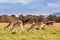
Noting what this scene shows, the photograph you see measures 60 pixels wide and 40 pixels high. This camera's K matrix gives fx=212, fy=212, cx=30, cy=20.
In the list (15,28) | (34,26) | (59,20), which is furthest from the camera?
(59,20)

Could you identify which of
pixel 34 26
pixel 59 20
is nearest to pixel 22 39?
pixel 34 26

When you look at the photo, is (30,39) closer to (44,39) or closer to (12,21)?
(44,39)

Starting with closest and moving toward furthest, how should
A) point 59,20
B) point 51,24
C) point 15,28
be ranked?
1. point 15,28
2. point 51,24
3. point 59,20

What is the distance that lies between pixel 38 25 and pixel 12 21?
123 inches

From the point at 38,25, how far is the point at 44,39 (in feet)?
28.9

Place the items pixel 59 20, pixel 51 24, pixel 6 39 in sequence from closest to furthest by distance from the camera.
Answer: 1. pixel 6 39
2. pixel 51 24
3. pixel 59 20

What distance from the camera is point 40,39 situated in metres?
12.2

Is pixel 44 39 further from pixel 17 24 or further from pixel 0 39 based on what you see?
pixel 17 24

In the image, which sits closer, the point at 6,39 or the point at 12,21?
the point at 6,39

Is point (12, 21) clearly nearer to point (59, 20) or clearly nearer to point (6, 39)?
point (6, 39)

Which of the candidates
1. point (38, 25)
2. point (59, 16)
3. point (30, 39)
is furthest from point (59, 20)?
point (30, 39)

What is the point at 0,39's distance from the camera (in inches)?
471

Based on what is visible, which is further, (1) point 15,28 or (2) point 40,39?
(1) point 15,28

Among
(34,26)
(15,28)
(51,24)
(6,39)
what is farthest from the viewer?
(51,24)
